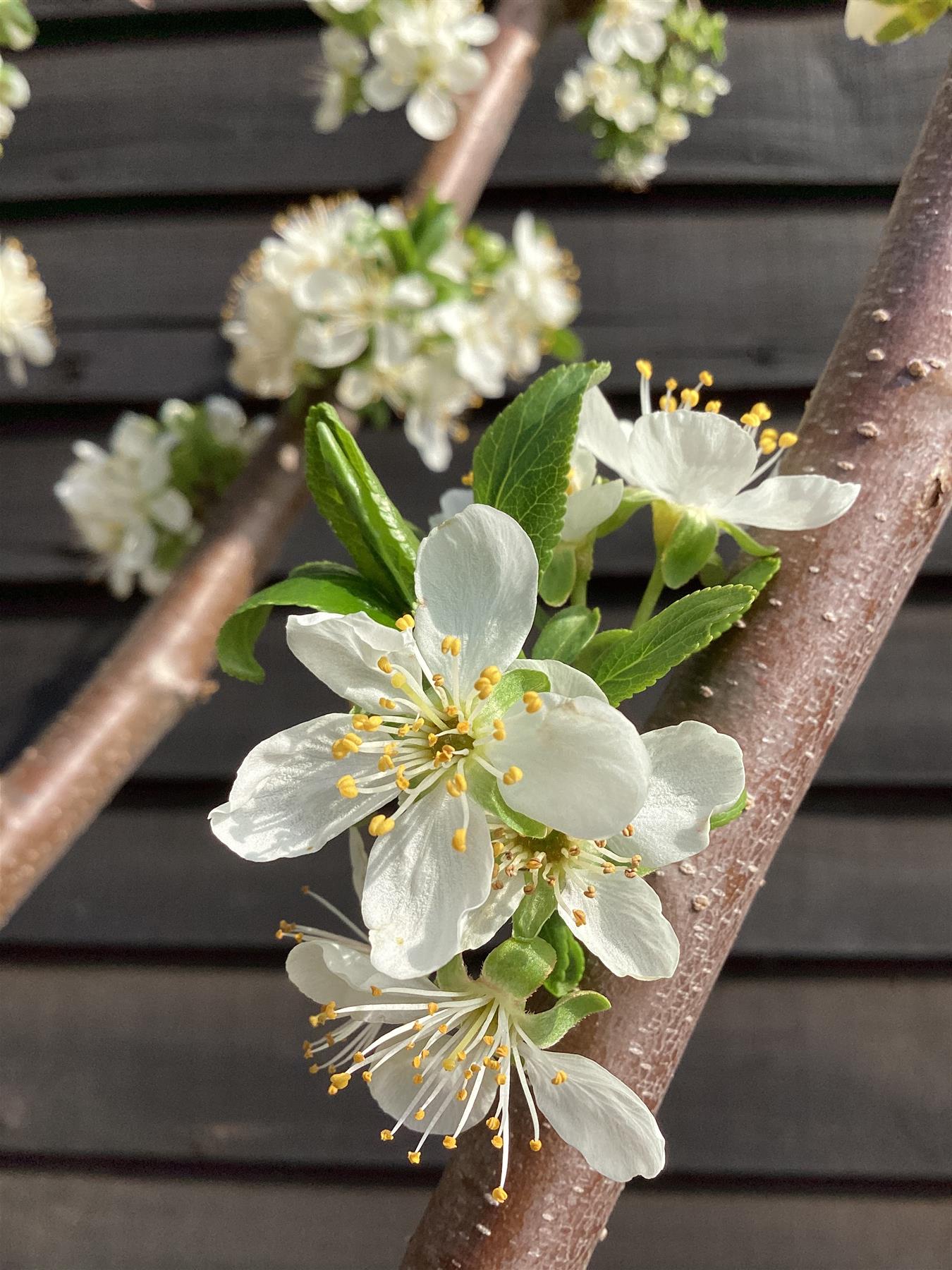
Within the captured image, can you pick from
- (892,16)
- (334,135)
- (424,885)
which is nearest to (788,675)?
(424,885)

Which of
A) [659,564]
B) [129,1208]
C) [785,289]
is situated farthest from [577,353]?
[129,1208]

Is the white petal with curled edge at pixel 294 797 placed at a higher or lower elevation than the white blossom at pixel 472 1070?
higher

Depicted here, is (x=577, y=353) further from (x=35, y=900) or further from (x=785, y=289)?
(x=35, y=900)


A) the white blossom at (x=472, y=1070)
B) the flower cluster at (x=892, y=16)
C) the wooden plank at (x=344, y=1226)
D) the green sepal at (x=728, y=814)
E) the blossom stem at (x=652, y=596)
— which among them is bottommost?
the wooden plank at (x=344, y=1226)

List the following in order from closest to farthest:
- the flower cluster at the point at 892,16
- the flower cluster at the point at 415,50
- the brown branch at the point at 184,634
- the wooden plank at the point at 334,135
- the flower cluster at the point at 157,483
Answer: the flower cluster at the point at 892,16 → the brown branch at the point at 184,634 → the flower cluster at the point at 415,50 → the flower cluster at the point at 157,483 → the wooden plank at the point at 334,135

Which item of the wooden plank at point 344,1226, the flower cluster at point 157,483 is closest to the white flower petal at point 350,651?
the flower cluster at point 157,483

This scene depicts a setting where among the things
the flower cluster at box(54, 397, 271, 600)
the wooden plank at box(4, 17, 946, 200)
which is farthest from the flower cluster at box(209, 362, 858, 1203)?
the wooden plank at box(4, 17, 946, 200)

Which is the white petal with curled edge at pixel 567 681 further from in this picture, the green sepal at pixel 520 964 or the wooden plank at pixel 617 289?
the wooden plank at pixel 617 289
